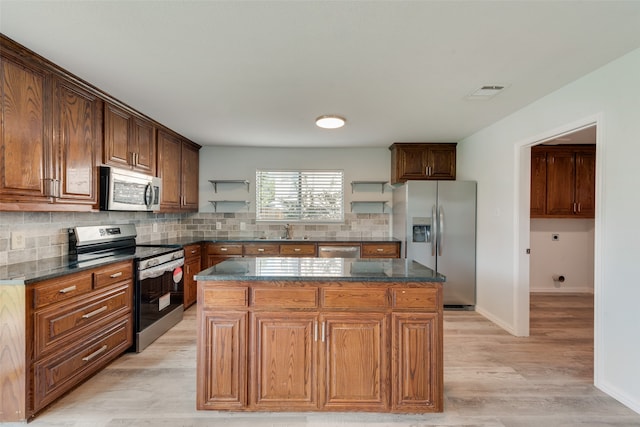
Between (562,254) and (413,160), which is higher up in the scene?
(413,160)

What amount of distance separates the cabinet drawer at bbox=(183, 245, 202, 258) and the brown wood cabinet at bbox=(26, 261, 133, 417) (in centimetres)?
109

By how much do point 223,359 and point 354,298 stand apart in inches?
35.2

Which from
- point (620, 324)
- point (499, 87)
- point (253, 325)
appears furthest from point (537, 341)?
point (253, 325)

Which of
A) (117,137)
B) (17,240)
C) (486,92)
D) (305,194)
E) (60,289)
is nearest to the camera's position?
(60,289)

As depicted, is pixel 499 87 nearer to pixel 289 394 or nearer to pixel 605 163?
pixel 605 163

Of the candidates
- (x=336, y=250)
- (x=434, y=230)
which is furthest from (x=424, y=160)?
(x=336, y=250)

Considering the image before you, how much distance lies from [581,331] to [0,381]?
4963mm

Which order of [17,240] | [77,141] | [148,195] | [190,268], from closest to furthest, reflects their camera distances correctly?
[17,240]
[77,141]
[148,195]
[190,268]

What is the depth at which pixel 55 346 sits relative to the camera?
1967 mm

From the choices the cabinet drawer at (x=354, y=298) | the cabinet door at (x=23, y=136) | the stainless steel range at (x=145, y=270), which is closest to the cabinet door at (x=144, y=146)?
the stainless steel range at (x=145, y=270)

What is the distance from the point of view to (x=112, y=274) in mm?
2467

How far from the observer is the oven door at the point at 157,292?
9.16ft

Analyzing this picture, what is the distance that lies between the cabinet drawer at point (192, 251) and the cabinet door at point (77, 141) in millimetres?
1343

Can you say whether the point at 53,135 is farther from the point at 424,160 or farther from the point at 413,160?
the point at 424,160
